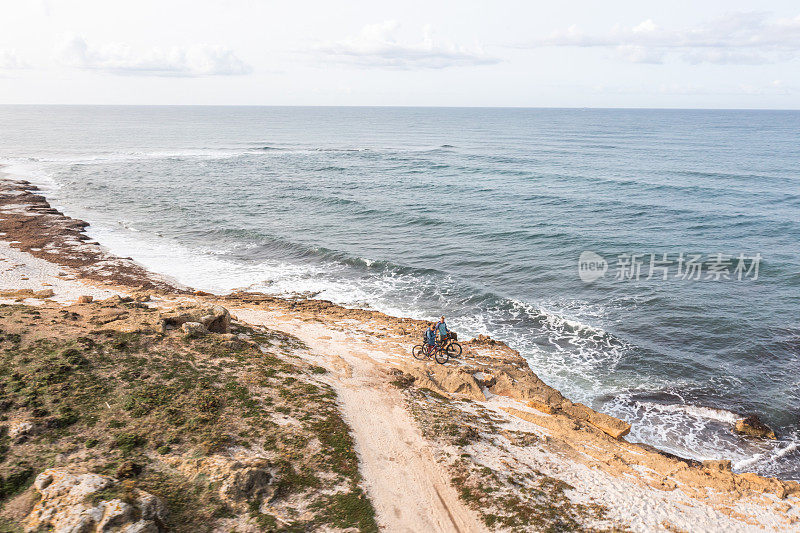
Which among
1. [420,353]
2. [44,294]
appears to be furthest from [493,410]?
[44,294]

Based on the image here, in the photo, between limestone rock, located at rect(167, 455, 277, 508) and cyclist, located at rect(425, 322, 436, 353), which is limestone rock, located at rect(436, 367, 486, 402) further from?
limestone rock, located at rect(167, 455, 277, 508)

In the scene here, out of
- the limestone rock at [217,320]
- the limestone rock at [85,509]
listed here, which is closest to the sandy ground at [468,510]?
the limestone rock at [85,509]

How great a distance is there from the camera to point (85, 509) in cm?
1158

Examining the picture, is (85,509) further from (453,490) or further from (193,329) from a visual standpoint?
(193,329)

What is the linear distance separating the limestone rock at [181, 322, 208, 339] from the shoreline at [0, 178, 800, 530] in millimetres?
5218

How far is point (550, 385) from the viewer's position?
24562mm

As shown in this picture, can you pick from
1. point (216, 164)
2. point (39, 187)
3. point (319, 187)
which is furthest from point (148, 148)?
point (319, 187)

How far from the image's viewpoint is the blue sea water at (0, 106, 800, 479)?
81.5ft

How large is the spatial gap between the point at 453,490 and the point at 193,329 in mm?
13564

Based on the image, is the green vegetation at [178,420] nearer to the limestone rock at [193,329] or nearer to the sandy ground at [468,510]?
the limestone rock at [193,329]

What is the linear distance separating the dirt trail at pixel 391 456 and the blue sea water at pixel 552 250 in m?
10.0

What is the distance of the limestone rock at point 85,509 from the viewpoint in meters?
11.3

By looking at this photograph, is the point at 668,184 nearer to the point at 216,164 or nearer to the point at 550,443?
the point at 550,443

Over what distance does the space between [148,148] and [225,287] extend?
107951mm
